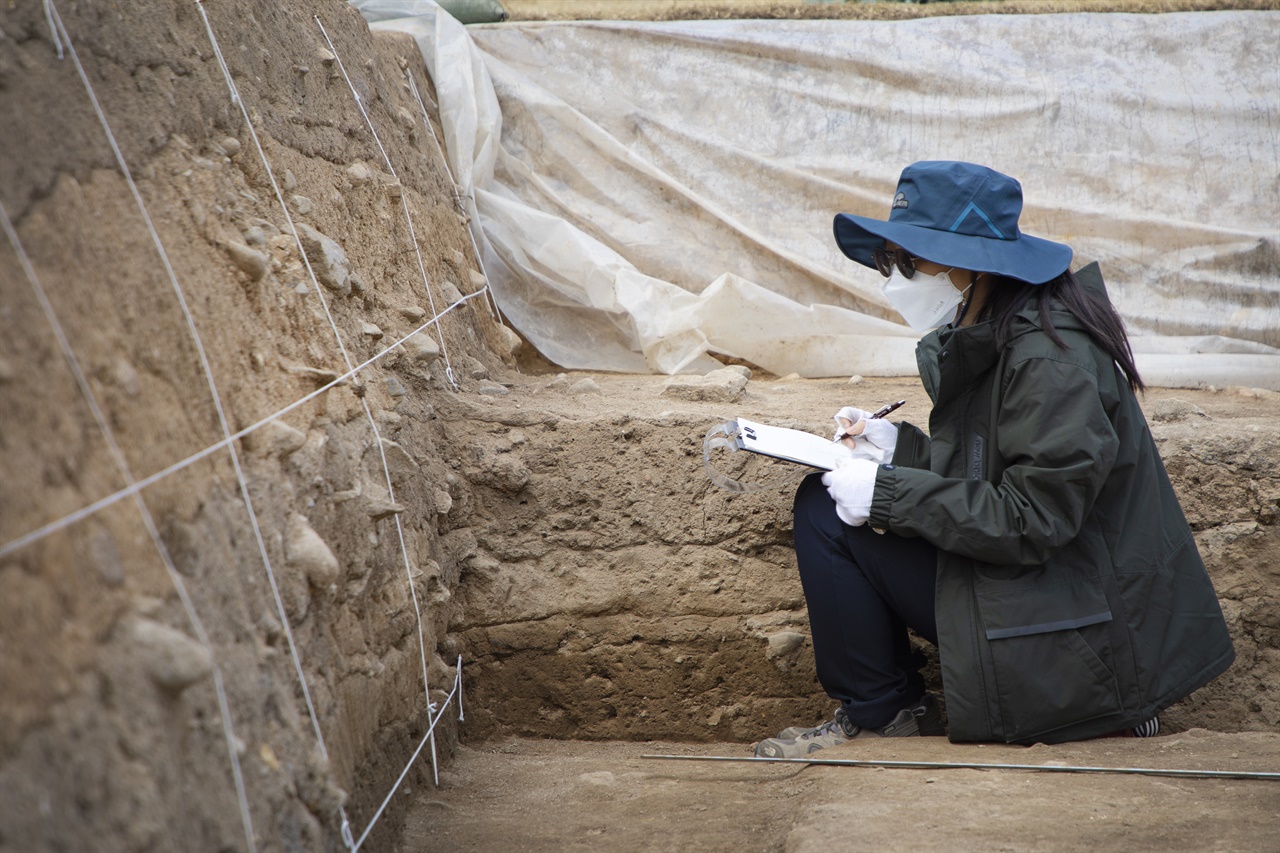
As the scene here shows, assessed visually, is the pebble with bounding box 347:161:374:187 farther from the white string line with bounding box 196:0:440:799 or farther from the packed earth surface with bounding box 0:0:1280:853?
the white string line with bounding box 196:0:440:799

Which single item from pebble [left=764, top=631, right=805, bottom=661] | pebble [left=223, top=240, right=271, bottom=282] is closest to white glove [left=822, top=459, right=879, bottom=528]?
pebble [left=764, top=631, right=805, bottom=661]

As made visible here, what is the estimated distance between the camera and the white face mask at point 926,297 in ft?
6.83

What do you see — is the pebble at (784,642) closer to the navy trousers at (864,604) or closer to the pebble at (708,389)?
the navy trousers at (864,604)

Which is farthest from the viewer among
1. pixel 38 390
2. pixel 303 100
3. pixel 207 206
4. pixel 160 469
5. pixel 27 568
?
pixel 303 100

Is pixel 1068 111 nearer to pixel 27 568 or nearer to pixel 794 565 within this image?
pixel 794 565

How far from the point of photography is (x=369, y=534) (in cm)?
194

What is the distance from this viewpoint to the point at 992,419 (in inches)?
78.8

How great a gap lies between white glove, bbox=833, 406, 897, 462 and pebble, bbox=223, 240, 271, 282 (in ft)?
4.33

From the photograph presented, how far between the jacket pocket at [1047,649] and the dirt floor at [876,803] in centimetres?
11

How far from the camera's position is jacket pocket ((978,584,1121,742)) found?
1.96 metres

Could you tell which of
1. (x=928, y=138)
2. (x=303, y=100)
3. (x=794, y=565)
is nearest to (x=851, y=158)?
(x=928, y=138)

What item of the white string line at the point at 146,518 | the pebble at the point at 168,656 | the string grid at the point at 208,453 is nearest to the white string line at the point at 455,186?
the string grid at the point at 208,453

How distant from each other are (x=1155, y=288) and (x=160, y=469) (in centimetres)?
342

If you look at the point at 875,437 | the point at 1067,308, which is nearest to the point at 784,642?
the point at 875,437
